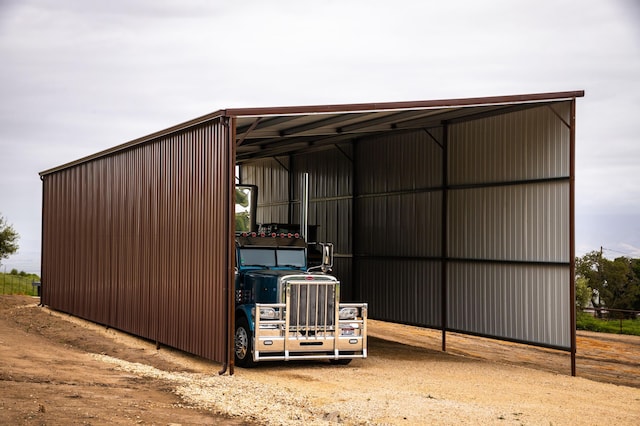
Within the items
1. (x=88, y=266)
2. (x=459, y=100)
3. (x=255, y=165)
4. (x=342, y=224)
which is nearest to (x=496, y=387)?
(x=459, y=100)

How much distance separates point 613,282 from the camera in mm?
47531

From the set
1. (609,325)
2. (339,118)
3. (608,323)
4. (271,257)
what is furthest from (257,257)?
(608,323)

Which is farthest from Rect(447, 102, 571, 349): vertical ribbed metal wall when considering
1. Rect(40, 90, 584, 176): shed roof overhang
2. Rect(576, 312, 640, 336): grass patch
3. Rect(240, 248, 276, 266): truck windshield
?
Rect(576, 312, 640, 336): grass patch

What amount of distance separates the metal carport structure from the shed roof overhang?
0.14 ft

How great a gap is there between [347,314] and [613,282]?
1390 inches

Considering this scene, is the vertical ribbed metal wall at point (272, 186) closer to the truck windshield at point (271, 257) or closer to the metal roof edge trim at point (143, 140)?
the metal roof edge trim at point (143, 140)

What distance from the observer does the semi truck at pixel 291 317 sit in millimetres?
15305

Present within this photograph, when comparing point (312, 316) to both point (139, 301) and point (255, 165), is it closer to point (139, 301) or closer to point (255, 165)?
point (139, 301)

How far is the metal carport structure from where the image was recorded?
1641 cm

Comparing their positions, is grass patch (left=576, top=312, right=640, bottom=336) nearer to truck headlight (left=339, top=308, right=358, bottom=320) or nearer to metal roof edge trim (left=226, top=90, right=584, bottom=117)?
metal roof edge trim (left=226, top=90, right=584, bottom=117)

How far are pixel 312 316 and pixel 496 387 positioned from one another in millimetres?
3543

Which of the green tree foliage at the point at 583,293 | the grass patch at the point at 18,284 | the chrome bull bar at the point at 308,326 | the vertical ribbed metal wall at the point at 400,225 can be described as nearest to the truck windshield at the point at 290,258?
the chrome bull bar at the point at 308,326

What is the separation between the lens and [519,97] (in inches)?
659

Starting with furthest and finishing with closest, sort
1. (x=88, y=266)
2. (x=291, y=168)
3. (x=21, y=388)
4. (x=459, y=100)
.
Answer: (x=291, y=168) < (x=88, y=266) < (x=459, y=100) < (x=21, y=388)
